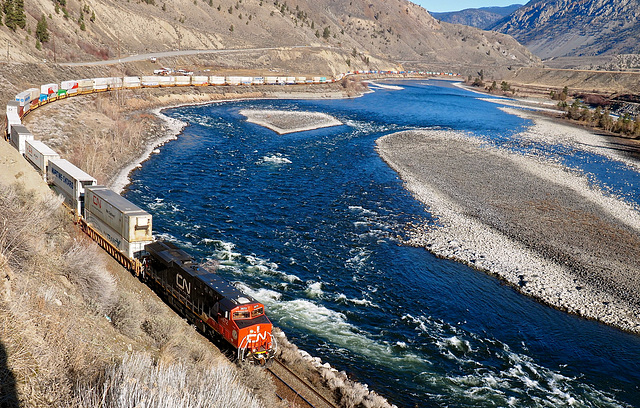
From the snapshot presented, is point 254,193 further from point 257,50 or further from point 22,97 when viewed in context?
point 257,50

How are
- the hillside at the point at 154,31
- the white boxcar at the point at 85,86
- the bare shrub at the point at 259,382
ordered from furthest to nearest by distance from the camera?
the hillside at the point at 154,31 → the white boxcar at the point at 85,86 → the bare shrub at the point at 259,382

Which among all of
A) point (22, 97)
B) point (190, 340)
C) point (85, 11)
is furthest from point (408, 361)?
point (85, 11)

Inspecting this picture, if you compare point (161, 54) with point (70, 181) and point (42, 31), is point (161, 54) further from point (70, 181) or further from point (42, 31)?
point (70, 181)

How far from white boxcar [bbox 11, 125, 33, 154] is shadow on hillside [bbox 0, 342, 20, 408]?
116ft

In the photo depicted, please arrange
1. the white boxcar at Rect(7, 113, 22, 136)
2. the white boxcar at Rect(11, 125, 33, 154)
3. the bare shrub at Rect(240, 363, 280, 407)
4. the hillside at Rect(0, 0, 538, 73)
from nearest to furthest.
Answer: the bare shrub at Rect(240, 363, 280, 407)
the white boxcar at Rect(11, 125, 33, 154)
the white boxcar at Rect(7, 113, 22, 136)
the hillside at Rect(0, 0, 538, 73)

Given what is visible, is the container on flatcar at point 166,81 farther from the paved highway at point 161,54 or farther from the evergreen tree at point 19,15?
the evergreen tree at point 19,15

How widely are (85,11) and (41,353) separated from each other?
129133mm

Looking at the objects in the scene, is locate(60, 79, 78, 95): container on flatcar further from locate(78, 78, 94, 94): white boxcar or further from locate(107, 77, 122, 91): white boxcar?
locate(107, 77, 122, 91): white boxcar

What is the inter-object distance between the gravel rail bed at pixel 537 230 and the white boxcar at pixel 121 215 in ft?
72.0

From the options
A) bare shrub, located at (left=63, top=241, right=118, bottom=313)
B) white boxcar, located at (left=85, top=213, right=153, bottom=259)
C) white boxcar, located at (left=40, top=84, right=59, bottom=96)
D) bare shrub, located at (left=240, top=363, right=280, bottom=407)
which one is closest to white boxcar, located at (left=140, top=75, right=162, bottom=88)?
white boxcar, located at (left=40, top=84, right=59, bottom=96)

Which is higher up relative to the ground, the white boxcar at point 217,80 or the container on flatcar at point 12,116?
the white boxcar at point 217,80

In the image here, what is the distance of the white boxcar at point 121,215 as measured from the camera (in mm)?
28938

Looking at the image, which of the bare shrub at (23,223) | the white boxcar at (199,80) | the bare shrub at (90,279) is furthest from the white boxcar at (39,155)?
the white boxcar at (199,80)

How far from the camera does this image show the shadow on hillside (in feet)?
38.7
